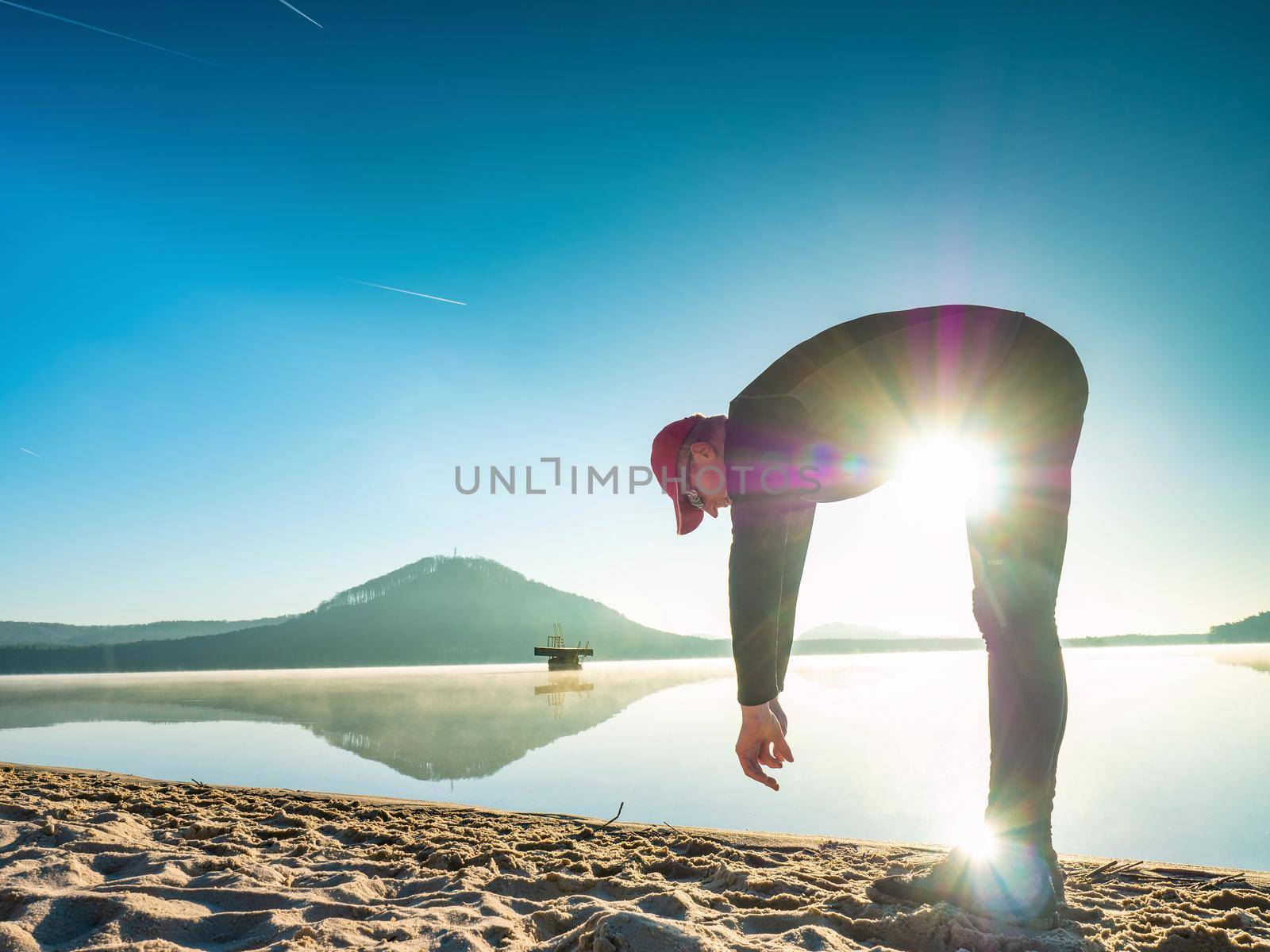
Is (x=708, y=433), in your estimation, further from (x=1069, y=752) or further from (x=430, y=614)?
(x=430, y=614)

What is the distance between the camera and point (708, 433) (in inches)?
88.0

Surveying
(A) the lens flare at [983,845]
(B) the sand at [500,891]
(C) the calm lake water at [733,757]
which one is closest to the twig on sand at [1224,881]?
(B) the sand at [500,891]

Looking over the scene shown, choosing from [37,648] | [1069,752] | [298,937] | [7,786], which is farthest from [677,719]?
[37,648]

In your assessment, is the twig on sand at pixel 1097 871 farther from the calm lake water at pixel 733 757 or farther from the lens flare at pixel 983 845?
the lens flare at pixel 983 845

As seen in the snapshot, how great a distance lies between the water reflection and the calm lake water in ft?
0.24

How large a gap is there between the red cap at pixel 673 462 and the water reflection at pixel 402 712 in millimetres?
5271

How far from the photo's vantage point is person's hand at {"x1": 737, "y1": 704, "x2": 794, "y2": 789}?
6.12ft

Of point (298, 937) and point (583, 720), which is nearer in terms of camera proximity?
point (298, 937)

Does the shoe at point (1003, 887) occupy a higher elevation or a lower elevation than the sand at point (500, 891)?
higher

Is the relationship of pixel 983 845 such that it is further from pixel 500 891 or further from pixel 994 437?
pixel 500 891

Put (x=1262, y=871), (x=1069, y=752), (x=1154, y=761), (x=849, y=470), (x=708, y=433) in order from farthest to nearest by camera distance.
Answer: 1. (x=1069, y=752)
2. (x=1154, y=761)
3. (x=1262, y=871)
4. (x=708, y=433)
5. (x=849, y=470)

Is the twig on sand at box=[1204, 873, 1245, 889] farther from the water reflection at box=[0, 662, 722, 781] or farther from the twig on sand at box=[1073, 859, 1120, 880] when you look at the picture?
the water reflection at box=[0, 662, 722, 781]

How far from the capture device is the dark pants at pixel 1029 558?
2033mm

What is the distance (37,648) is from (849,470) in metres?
118
